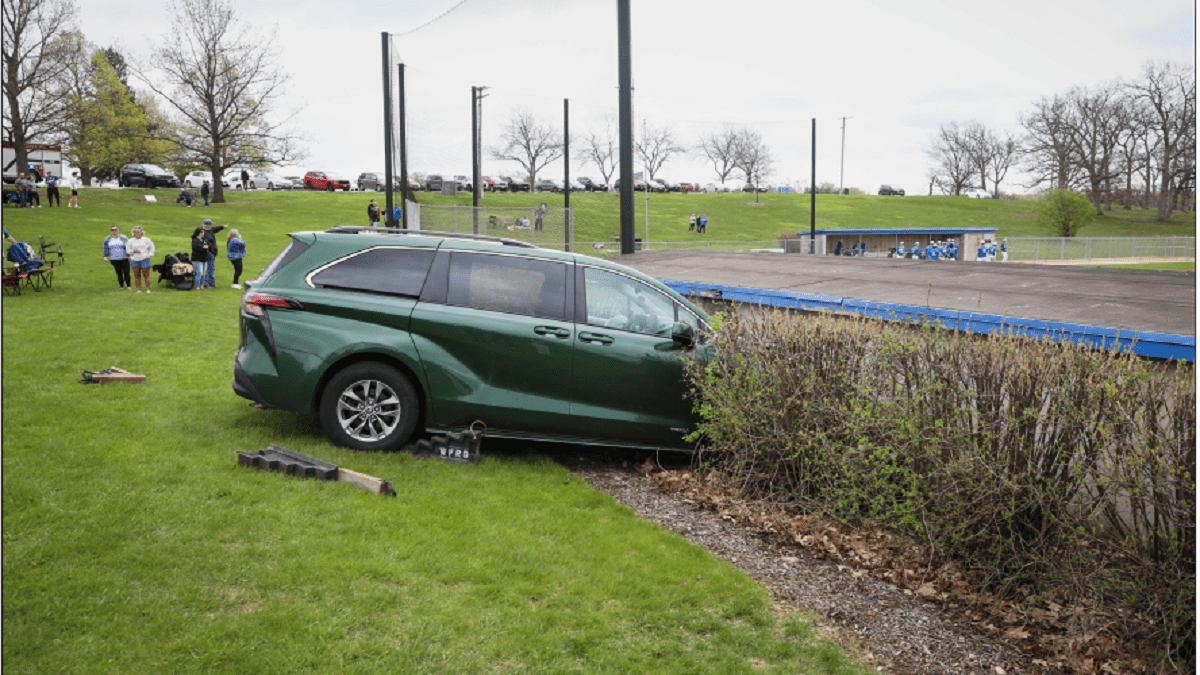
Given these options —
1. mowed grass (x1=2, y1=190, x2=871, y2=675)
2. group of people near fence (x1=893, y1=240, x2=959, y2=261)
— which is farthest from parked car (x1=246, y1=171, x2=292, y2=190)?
mowed grass (x1=2, y1=190, x2=871, y2=675)

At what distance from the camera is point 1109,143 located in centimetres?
6769

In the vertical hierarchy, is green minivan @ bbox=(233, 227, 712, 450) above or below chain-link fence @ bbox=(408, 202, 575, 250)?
below

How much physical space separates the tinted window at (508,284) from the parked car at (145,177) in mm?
55623

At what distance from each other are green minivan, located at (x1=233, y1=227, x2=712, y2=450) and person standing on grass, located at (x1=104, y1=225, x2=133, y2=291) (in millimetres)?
13108

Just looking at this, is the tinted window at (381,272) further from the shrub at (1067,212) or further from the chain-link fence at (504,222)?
the shrub at (1067,212)

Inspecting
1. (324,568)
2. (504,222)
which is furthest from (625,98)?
(324,568)

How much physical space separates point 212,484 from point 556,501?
2.30 metres

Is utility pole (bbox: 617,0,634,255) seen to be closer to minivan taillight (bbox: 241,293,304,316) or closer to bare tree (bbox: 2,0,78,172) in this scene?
minivan taillight (bbox: 241,293,304,316)

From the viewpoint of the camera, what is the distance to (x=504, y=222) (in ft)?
87.0

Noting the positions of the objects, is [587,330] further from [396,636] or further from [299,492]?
[396,636]

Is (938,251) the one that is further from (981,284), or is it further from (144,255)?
(144,255)

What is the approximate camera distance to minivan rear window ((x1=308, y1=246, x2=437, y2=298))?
21.5 feet

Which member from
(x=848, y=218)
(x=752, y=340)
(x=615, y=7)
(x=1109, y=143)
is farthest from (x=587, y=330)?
(x=1109, y=143)

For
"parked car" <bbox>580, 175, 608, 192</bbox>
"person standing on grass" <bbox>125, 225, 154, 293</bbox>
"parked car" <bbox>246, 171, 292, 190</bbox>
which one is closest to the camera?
"person standing on grass" <bbox>125, 225, 154, 293</bbox>
